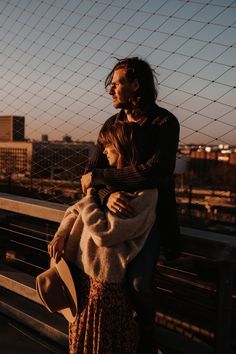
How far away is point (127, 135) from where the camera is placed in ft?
3.07

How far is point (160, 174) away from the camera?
910 mm

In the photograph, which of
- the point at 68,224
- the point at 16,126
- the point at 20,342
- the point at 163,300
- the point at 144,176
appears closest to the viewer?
the point at 144,176

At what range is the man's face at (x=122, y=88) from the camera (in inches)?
40.8

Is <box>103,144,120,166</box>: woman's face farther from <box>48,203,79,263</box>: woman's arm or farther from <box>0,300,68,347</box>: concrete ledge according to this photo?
<box>0,300,68,347</box>: concrete ledge

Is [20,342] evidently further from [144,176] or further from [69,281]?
[144,176]

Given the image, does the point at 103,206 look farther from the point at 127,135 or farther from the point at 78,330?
the point at 78,330

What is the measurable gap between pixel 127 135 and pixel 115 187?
0.12m

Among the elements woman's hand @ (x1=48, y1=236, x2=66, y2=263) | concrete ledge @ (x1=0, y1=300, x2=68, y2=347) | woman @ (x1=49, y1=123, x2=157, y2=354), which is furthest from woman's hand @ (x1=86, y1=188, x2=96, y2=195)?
concrete ledge @ (x1=0, y1=300, x2=68, y2=347)

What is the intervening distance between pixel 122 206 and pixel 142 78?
0.33 metres

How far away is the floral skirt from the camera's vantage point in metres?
0.96

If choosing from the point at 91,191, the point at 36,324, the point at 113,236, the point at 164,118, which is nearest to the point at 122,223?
the point at 113,236

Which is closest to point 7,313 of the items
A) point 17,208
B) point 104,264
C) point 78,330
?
point 17,208

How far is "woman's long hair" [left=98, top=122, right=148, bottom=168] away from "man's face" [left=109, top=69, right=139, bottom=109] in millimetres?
107

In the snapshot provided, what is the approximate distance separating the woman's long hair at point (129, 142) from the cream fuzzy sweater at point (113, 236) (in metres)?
0.08
